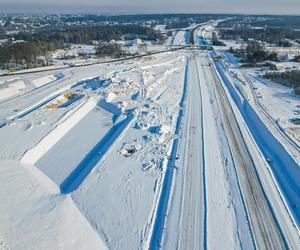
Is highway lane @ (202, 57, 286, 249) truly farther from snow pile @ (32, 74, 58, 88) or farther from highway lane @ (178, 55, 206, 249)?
snow pile @ (32, 74, 58, 88)

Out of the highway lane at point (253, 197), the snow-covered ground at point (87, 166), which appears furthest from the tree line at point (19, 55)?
the highway lane at point (253, 197)

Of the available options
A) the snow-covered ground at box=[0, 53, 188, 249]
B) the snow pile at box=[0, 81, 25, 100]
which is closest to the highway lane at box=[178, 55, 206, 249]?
the snow-covered ground at box=[0, 53, 188, 249]

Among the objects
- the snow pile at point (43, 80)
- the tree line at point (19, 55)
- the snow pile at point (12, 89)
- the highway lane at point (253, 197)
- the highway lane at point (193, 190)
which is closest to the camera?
the highway lane at point (193, 190)

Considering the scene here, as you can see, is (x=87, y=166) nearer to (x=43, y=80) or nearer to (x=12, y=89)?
(x=12, y=89)

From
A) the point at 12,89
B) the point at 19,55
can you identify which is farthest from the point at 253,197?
the point at 19,55

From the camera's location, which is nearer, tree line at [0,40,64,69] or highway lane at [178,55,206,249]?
highway lane at [178,55,206,249]

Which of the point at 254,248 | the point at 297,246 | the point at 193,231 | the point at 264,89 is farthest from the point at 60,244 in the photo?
the point at 264,89

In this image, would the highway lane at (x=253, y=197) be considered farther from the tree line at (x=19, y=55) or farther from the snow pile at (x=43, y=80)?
the tree line at (x=19, y=55)

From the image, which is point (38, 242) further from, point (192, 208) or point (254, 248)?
point (254, 248)
